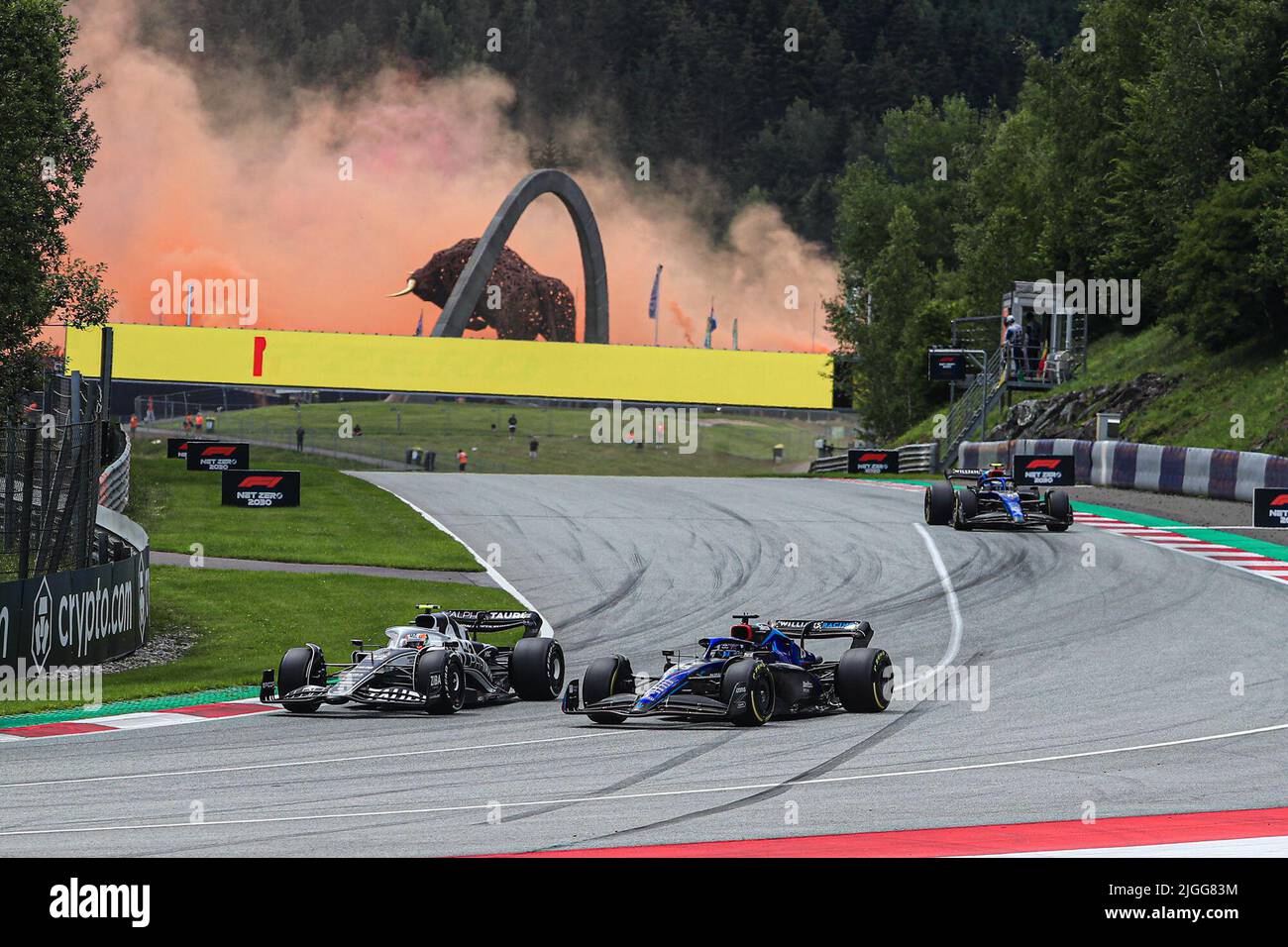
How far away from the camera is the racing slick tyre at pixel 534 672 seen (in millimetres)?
17219

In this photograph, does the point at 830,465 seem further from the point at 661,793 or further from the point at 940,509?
the point at 661,793

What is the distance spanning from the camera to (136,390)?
263 feet

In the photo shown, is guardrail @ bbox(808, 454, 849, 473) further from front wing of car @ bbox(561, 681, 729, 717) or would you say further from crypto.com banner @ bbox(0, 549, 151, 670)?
front wing of car @ bbox(561, 681, 729, 717)

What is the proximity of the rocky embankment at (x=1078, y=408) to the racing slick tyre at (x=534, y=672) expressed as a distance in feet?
124

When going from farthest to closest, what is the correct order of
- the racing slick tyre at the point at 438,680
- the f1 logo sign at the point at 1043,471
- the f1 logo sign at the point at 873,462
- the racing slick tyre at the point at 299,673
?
the f1 logo sign at the point at 873,462 → the f1 logo sign at the point at 1043,471 → the racing slick tyre at the point at 299,673 → the racing slick tyre at the point at 438,680

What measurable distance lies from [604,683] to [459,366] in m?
65.7

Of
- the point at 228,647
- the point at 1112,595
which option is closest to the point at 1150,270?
the point at 1112,595

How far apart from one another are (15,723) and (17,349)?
2184 cm

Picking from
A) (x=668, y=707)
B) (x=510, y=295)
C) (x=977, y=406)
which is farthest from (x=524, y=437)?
(x=668, y=707)

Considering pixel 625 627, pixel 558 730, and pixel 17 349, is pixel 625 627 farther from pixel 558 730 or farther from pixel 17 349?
pixel 17 349

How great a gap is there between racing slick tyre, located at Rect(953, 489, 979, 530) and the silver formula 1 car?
1660cm

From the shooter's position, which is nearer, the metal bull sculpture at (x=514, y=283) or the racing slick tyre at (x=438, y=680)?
the racing slick tyre at (x=438, y=680)

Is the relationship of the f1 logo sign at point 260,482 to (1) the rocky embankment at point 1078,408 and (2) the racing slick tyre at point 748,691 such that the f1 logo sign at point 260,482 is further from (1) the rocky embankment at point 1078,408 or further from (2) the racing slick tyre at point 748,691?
(1) the rocky embankment at point 1078,408

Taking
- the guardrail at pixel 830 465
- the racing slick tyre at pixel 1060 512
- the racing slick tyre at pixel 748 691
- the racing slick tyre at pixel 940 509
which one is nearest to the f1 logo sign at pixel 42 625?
the racing slick tyre at pixel 748 691
